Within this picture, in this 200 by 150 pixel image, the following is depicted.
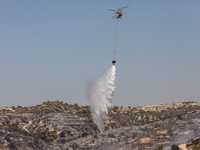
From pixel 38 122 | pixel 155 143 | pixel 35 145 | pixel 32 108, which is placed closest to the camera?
pixel 155 143

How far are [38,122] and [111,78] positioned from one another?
187 ft

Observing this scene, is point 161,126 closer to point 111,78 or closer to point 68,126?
point 111,78

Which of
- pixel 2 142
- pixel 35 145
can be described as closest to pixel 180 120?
pixel 35 145

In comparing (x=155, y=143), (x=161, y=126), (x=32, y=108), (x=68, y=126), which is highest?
(x=32, y=108)

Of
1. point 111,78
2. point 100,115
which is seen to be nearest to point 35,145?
point 100,115

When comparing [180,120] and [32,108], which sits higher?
[32,108]

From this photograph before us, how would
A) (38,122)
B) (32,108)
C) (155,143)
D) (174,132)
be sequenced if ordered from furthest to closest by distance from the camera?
(32,108) → (38,122) → (174,132) → (155,143)

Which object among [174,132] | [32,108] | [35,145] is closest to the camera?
[174,132]

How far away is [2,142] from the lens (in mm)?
82812

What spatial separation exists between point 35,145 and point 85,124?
163ft

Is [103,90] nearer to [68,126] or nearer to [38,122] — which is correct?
[68,126]

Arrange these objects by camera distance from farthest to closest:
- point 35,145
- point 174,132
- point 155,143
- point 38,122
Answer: point 38,122
point 35,145
point 174,132
point 155,143

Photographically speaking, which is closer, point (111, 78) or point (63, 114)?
point (111, 78)

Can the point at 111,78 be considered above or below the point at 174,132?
above
